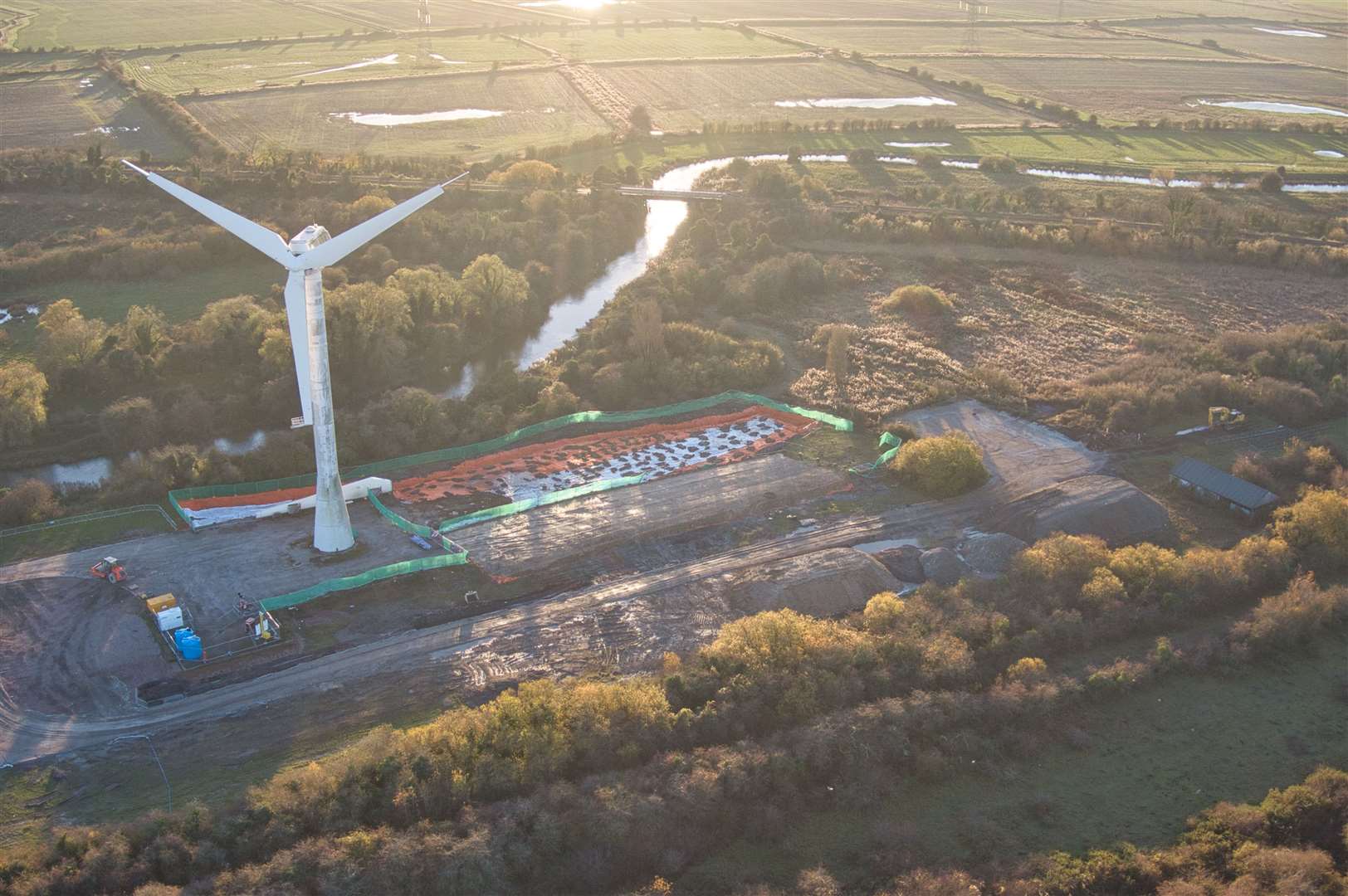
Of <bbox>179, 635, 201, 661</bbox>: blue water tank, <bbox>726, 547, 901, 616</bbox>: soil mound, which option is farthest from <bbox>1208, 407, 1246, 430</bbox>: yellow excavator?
<bbox>179, 635, 201, 661</bbox>: blue water tank

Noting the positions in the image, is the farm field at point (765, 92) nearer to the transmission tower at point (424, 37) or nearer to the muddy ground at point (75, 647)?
the transmission tower at point (424, 37)

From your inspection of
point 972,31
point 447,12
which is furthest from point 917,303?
point 447,12

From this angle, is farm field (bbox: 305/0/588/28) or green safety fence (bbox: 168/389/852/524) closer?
green safety fence (bbox: 168/389/852/524)

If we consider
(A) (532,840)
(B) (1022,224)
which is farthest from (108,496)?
(B) (1022,224)

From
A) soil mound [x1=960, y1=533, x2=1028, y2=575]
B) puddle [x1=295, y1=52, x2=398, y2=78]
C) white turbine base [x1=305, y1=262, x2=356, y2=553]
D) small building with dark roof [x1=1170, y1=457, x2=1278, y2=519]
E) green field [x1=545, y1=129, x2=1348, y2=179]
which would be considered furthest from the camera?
puddle [x1=295, y1=52, x2=398, y2=78]

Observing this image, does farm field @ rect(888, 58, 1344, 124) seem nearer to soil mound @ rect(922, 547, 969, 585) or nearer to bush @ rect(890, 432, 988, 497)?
bush @ rect(890, 432, 988, 497)

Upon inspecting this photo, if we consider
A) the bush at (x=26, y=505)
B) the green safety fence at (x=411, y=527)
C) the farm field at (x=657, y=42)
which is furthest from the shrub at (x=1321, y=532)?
the farm field at (x=657, y=42)
